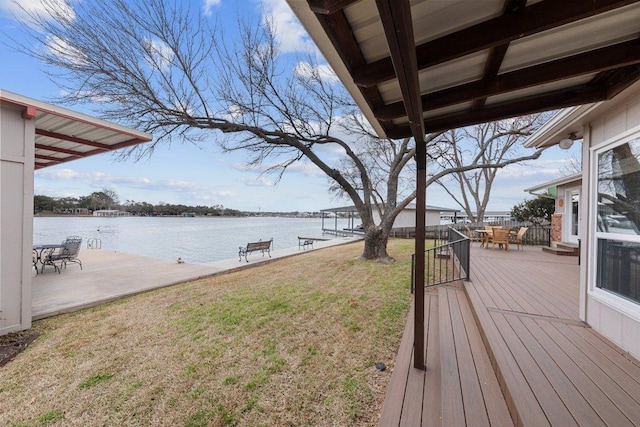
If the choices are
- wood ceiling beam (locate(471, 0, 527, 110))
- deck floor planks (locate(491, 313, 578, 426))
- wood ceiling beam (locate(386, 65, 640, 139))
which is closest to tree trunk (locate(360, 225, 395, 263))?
deck floor planks (locate(491, 313, 578, 426))

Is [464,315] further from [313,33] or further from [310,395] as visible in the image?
[313,33]

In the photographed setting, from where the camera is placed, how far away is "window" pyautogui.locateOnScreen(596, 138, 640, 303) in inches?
104

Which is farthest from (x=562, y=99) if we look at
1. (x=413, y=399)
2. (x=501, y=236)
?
(x=501, y=236)

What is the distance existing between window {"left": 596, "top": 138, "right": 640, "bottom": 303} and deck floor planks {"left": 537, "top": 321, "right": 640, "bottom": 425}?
2.47 feet

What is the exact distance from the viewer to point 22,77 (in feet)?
17.1

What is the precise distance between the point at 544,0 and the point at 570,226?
11419 mm

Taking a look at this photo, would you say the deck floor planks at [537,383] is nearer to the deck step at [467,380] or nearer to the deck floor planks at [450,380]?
the deck step at [467,380]

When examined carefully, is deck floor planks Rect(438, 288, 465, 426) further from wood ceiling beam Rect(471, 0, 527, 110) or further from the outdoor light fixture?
the outdoor light fixture

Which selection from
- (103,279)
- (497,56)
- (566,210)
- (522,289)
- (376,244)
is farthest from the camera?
(376,244)

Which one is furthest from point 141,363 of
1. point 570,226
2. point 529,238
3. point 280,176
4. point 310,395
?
point 529,238

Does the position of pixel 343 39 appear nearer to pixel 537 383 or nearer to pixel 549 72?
pixel 549 72

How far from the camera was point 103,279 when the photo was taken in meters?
7.06

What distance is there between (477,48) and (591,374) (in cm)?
296

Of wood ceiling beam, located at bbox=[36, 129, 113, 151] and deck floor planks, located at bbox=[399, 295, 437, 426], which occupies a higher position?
wood ceiling beam, located at bbox=[36, 129, 113, 151]
